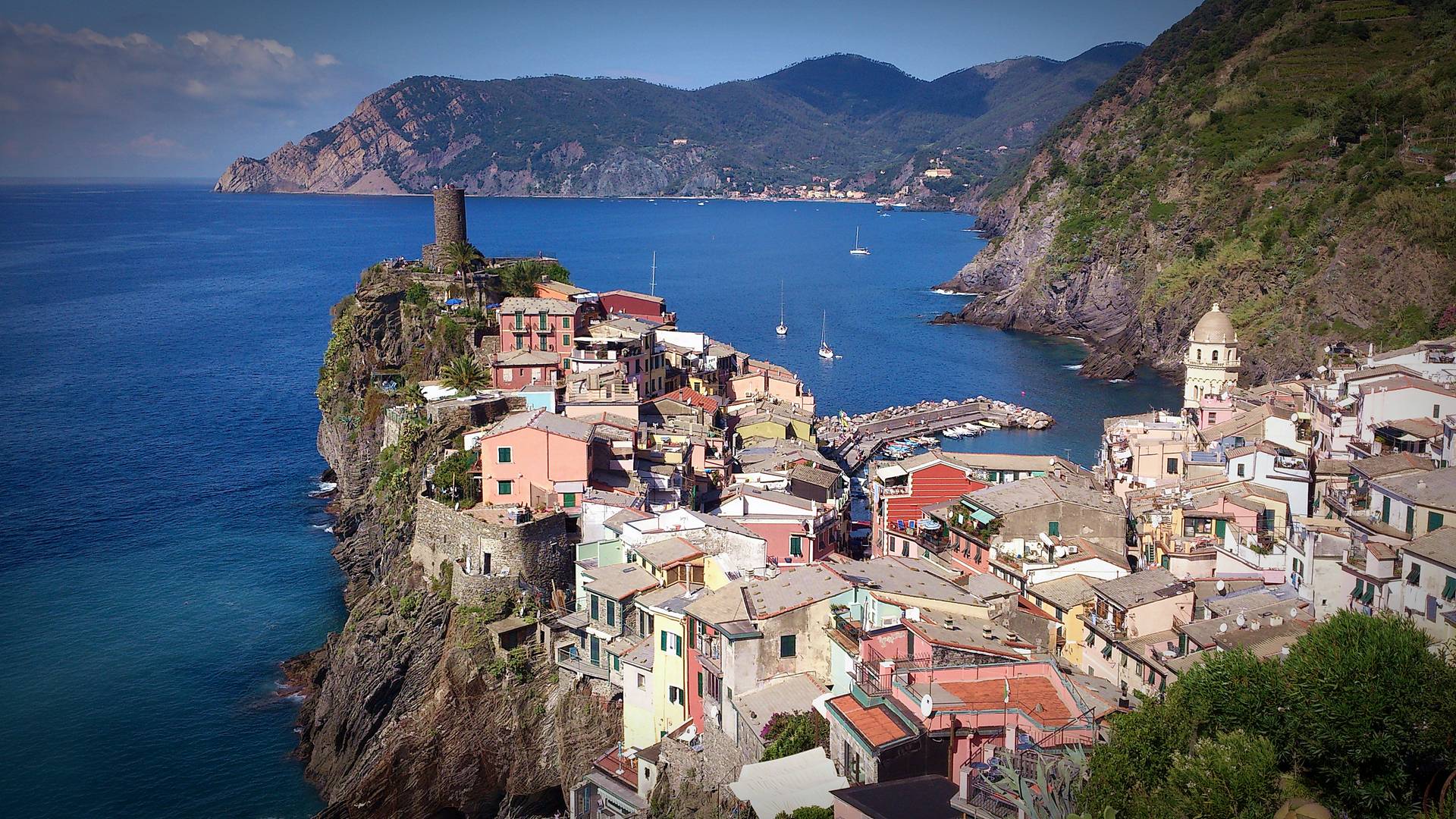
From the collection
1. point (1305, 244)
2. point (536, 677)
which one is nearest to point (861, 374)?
point (1305, 244)

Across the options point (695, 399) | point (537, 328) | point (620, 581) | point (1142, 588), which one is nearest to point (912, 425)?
point (695, 399)

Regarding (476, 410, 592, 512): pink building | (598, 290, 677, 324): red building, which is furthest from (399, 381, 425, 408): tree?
(598, 290, 677, 324): red building

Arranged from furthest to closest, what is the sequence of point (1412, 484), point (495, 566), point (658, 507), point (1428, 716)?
1. point (658, 507)
2. point (495, 566)
3. point (1412, 484)
4. point (1428, 716)

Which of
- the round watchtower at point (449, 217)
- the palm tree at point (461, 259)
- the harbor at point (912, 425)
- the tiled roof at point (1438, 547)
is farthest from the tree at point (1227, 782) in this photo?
the round watchtower at point (449, 217)

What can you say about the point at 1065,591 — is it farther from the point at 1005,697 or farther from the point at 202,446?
the point at 202,446

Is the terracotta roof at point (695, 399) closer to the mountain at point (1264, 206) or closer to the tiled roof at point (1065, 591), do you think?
the tiled roof at point (1065, 591)

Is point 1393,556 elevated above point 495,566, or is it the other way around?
point 1393,556

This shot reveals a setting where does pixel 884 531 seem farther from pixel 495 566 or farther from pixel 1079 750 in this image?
pixel 1079 750
